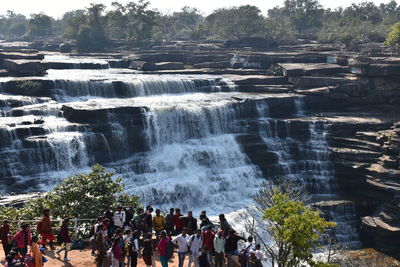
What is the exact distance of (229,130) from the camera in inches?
1407

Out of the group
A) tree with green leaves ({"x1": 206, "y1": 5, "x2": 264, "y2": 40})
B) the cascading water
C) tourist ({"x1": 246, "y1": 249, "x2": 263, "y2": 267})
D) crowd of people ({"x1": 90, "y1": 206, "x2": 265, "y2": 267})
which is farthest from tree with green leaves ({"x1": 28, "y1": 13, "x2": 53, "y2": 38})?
tourist ({"x1": 246, "y1": 249, "x2": 263, "y2": 267})

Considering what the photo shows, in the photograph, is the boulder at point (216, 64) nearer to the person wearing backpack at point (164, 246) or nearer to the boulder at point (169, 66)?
the boulder at point (169, 66)

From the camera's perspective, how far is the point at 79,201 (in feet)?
58.2

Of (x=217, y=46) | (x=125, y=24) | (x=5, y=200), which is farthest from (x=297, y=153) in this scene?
(x=125, y=24)

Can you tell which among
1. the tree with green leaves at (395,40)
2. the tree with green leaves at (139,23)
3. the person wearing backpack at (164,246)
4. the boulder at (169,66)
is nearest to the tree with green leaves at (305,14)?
the tree with green leaves at (139,23)

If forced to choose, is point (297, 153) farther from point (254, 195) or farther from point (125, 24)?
point (125, 24)

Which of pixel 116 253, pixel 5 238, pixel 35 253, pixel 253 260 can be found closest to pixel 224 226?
pixel 253 260

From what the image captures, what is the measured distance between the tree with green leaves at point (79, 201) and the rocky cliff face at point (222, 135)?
29.7 feet

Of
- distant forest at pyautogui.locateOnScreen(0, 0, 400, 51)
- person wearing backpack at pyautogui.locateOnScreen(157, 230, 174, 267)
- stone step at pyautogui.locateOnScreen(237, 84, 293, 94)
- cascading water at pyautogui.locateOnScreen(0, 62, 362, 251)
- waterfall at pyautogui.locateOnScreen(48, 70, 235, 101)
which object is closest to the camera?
person wearing backpack at pyautogui.locateOnScreen(157, 230, 174, 267)

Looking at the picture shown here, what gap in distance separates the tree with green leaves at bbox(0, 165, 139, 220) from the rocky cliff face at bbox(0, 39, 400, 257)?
9041 millimetres

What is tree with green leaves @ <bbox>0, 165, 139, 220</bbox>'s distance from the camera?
17453 mm

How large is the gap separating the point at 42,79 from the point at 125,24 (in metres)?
47.3

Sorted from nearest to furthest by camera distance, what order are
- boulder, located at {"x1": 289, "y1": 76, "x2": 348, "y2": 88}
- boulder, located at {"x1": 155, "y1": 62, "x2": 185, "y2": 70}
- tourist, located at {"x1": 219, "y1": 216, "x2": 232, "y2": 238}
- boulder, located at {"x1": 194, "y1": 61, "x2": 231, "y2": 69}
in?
tourist, located at {"x1": 219, "y1": 216, "x2": 232, "y2": 238}
boulder, located at {"x1": 289, "y1": 76, "x2": 348, "y2": 88}
boulder, located at {"x1": 155, "y1": 62, "x2": 185, "y2": 70}
boulder, located at {"x1": 194, "y1": 61, "x2": 231, "y2": 69}

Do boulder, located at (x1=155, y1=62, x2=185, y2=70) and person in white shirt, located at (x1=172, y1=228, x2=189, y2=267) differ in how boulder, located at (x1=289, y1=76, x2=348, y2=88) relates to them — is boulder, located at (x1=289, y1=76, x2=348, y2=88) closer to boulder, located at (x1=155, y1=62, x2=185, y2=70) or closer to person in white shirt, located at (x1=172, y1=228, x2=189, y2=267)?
boulder, located at (x1=155, y1=62, x2=185, y2=70)
